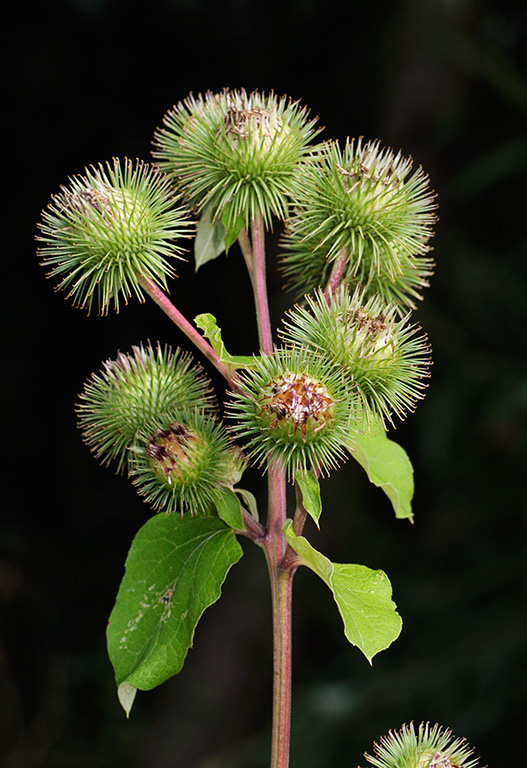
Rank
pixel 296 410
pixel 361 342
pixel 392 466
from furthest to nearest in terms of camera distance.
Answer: pixel 392 466, pixel 361 342, pixel 296 410

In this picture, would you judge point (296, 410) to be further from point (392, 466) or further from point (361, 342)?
point (392, 466)

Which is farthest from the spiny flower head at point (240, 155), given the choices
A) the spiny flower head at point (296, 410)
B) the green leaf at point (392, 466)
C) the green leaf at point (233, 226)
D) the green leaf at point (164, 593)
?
the green leaf at point (164, 593)

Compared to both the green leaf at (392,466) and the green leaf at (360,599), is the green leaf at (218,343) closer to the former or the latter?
the green leaf at (360,599)

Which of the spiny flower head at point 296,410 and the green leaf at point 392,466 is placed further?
the green leaf at point 392,466

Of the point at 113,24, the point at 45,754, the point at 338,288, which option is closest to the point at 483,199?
the point at 113,24

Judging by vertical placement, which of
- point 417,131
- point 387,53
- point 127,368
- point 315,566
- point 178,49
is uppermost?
point 178,49

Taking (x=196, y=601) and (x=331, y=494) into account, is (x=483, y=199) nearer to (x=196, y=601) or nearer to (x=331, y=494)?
(x=331, y=494)

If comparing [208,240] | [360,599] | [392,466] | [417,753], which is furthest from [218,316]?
[417,753]
